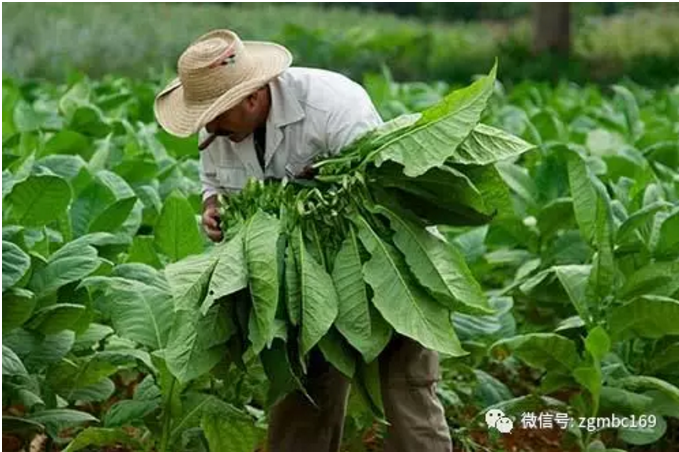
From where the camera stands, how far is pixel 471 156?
4.00m

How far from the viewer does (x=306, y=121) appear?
409 centimetres

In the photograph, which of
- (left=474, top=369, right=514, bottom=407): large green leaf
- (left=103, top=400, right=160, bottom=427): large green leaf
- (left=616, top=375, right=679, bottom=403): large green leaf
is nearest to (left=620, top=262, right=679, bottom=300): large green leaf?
(left=616, top=375, right=679, bottom=403): large green leaf

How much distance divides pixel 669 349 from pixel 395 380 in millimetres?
1197

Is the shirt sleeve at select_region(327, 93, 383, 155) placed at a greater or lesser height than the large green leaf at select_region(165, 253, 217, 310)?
greater

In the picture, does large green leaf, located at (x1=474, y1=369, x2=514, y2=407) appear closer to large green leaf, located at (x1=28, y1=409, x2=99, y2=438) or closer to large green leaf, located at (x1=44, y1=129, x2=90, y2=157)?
large green leaf, located at (x1=28, y1=409, x2=99, y2=438)

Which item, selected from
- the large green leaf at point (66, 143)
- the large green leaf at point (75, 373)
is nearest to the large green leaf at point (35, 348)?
the large green leaf at point (75, 373)

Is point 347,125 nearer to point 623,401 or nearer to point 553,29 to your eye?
point 623,401

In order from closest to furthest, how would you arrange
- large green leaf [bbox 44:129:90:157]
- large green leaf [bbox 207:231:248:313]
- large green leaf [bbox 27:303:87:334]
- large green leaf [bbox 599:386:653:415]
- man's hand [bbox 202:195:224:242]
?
large green leaf [bbox 207:231:248:313], man's hand [bbox 202:195:224:242], large green leaf [bbox 27:303:87:334], large green leaf [bbox 599:386:653:415], large green leaf [bbox 44:129:90:157]

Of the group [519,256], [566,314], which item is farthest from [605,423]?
[519,256]

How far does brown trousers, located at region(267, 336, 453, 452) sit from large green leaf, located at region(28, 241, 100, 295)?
0.69m

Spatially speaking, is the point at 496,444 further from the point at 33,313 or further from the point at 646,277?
the point at 33,313

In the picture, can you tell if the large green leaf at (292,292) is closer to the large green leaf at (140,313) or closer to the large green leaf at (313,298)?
the large green leaf at (313,298)

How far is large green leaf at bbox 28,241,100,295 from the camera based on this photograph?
4449mm

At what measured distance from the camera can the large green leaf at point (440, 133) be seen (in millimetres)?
3867
